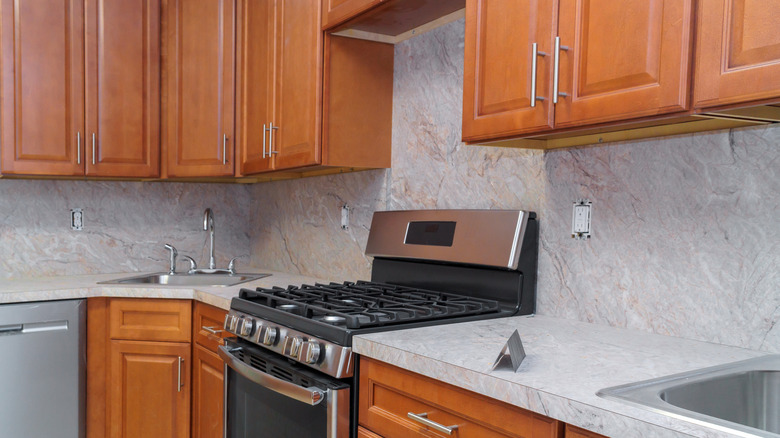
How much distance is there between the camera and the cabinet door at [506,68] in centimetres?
138

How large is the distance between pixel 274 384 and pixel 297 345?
6.0 inches

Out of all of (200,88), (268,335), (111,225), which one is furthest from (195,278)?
(268,335)

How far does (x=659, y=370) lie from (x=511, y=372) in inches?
11.1

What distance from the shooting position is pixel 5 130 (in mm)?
2549

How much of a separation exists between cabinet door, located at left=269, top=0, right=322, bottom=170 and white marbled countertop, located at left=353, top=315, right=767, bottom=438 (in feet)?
3.39

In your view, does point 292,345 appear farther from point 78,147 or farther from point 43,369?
point 78,147

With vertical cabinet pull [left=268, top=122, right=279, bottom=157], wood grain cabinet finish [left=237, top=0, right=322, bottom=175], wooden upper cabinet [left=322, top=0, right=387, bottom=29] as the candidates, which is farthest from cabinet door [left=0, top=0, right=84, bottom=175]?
wooden upper cabinet [left=322, top=0, right=387, bottom=29]

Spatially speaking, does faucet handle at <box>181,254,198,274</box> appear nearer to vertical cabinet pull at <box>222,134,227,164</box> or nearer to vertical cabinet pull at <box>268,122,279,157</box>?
vertical cabinet pull at <box>222,134,227,164</box>

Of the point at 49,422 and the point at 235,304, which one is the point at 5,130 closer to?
the point at 49,422

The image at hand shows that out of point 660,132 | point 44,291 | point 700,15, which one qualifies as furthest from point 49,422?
point 700,15

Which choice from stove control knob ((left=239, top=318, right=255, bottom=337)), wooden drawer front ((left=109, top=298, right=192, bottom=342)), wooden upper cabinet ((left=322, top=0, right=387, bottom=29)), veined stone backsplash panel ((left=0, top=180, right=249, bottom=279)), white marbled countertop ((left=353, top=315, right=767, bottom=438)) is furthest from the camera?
veined stone backsplash panel ((left=0, top=180, right=249, bottom=279))

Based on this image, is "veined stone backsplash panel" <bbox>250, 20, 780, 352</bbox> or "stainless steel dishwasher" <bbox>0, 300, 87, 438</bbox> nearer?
"veined stone backsplash panel" <bbox>250, 20, 780, 352</bbox>

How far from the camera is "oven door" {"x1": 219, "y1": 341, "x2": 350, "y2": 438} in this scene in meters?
1.47

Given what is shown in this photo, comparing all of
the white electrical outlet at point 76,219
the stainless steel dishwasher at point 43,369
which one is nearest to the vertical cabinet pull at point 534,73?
the stainless steel dishwasher at point 43,369
